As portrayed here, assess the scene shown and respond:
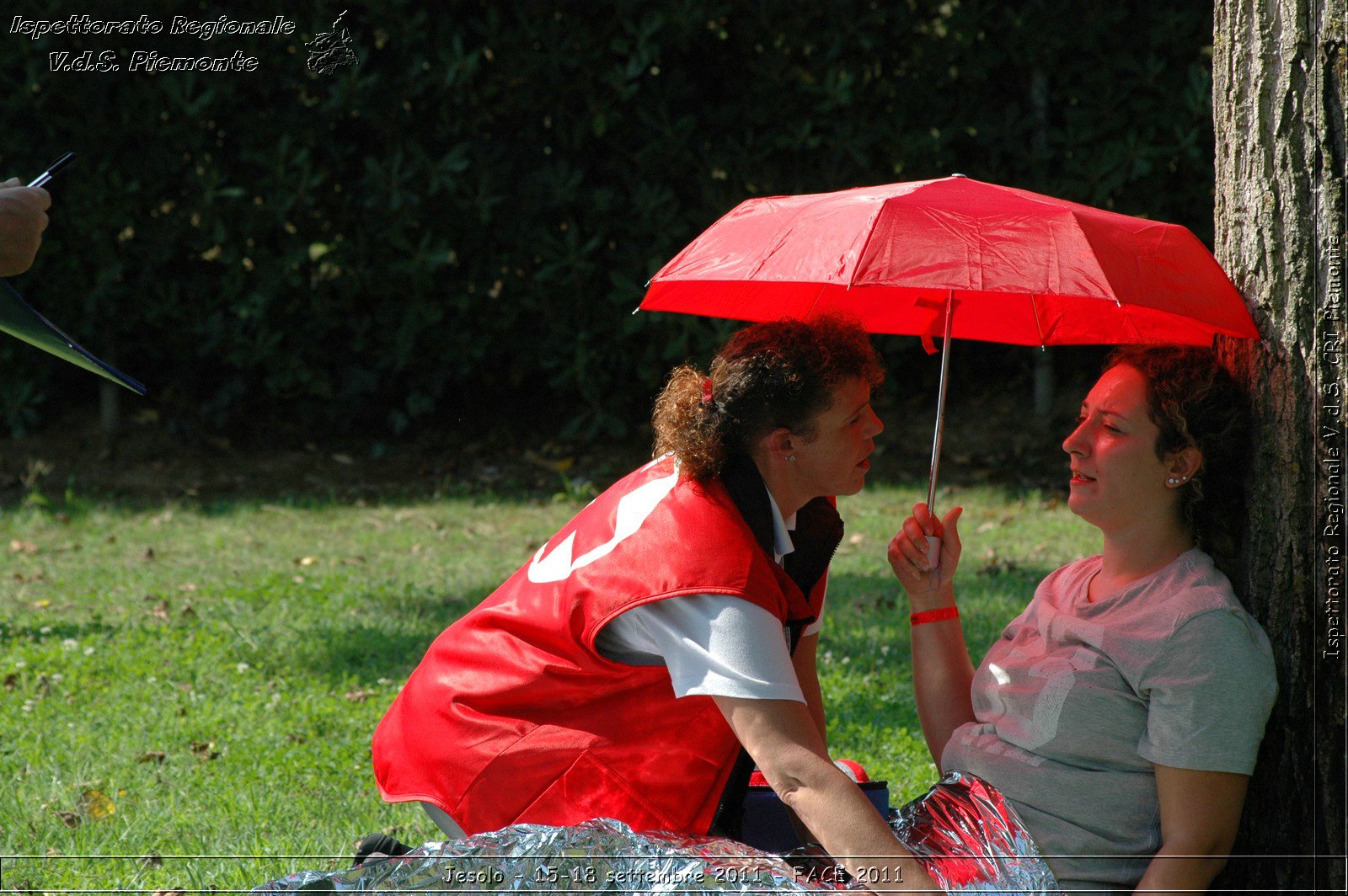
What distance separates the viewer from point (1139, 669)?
249cm

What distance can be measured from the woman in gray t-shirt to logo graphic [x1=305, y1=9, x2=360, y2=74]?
5990 mm

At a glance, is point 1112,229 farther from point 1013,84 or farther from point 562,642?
point 1013,84

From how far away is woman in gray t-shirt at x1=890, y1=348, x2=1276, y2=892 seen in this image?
2.40 metres

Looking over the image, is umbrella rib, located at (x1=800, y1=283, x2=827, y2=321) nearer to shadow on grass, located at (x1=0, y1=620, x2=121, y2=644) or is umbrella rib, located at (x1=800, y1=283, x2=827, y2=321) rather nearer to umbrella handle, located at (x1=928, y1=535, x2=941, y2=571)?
umbrella handle, located at (x1=928, y1=535, x2=941, y2=571)

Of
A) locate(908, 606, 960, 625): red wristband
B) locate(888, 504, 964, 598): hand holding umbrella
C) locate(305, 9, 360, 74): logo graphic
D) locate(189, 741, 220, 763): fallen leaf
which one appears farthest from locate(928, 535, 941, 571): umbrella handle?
locate(305, 9, 360, 74): logo graphic

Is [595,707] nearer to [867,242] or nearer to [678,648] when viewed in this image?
[678,648]

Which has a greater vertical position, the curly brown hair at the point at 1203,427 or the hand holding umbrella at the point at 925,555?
the curly brown hair at the point at 1203,427

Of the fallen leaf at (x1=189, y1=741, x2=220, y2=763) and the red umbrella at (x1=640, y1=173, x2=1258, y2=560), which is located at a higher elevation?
the red umbrella at (x1=640, y1=173, x2=1258, y2=560)

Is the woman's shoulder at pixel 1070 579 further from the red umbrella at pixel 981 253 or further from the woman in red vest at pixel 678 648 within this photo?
the woman in red vest at pixel 678 648

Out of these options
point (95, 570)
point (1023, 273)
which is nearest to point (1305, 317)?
point (1023, 273)

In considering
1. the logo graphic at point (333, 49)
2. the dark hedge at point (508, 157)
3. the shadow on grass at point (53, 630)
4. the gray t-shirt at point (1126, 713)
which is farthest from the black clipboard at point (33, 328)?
the logo graphic at point (333, 49)

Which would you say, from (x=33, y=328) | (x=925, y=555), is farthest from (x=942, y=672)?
(x=33, y=328)

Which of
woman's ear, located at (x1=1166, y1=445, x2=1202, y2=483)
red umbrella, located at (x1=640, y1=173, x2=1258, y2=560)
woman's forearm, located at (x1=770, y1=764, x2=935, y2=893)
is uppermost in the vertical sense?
red umbrella, located at (x1=640, y1=173, x2=1258, y2=560)

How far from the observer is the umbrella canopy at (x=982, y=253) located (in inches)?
95.0
